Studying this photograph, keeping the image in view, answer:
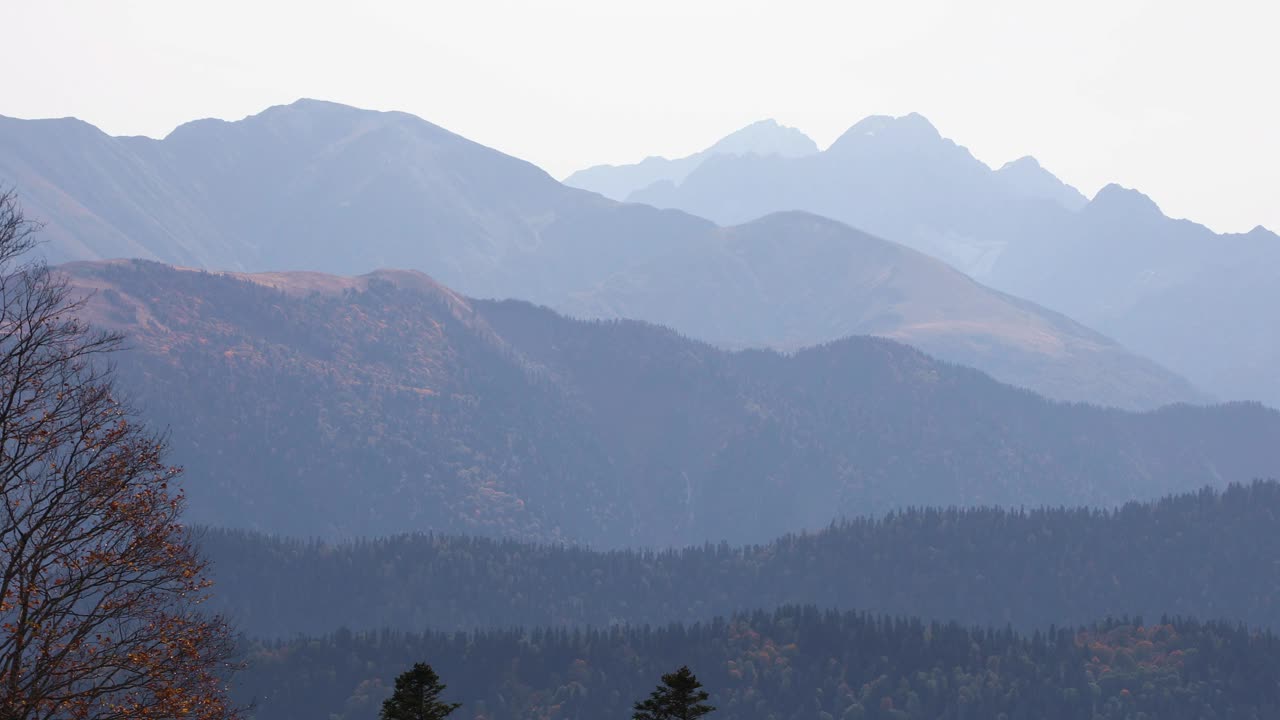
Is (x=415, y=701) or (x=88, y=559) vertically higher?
(x=88, y=559)

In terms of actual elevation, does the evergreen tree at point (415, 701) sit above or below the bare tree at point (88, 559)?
below

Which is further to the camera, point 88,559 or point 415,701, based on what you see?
point 415,701

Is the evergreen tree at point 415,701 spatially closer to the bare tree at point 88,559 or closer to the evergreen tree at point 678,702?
the bare tree at point 88,559

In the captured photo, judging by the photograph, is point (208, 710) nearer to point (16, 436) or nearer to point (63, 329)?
point (16, 436)

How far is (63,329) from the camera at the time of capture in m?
45.6

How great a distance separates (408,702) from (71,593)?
10.6 meters

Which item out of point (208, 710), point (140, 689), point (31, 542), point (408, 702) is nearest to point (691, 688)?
point (408, 702)

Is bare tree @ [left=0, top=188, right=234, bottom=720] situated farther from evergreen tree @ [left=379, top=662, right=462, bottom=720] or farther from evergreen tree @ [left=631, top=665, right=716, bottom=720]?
evergreen tree @ [left=631, top=665, right=716, bottom=720]

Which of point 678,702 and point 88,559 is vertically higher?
point 88,559

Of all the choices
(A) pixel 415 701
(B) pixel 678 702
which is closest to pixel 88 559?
(A) pixel 415 701

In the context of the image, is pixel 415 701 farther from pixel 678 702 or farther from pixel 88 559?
pixel 88 559

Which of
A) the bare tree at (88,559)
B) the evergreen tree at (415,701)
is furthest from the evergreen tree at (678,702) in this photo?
the bare tree at (88,559)

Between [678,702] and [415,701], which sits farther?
[415,701]

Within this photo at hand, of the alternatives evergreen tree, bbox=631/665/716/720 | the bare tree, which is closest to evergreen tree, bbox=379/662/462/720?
the bare tree
